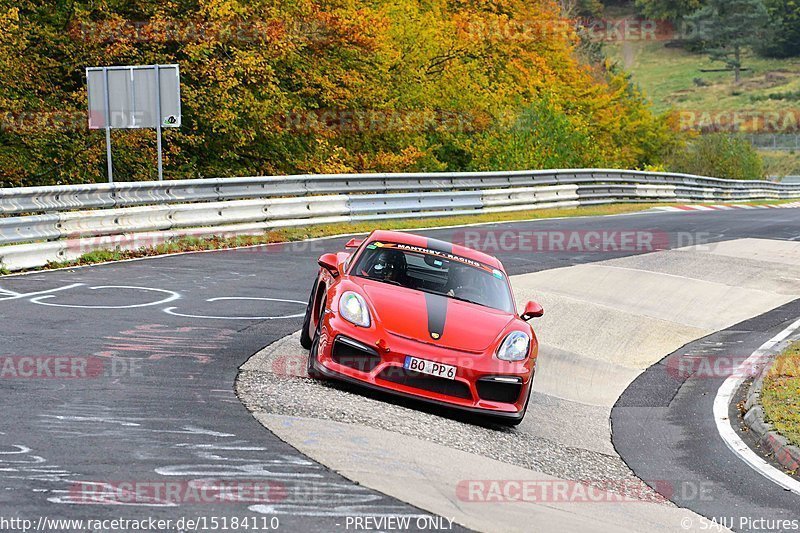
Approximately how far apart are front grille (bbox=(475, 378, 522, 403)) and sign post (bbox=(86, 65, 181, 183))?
12108 mm

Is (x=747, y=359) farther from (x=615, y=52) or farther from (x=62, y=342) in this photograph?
(x=615, y=52)

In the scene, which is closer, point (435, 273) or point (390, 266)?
point (390, 266)

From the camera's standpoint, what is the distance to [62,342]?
9.69m

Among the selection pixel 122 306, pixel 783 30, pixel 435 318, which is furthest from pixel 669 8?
pixel 435 318

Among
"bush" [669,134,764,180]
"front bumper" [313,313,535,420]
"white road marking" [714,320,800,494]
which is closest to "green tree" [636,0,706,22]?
"bush" [669,134,764,180]

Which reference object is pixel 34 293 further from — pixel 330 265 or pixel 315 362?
pixel 315 362

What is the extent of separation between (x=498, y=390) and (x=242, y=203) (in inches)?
458

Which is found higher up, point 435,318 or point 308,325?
point 435,318

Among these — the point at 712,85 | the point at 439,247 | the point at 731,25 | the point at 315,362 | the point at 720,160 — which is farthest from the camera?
the point at 731,25

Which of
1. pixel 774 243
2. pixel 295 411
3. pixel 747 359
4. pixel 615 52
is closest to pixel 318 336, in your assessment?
pixel 295 411

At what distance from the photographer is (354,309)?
8812 millimetres

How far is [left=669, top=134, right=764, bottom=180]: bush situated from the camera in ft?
181

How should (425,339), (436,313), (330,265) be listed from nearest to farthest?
1. (425,339)
2. (436,313)
3. (330,265)

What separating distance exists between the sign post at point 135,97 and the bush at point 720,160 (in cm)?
4093
